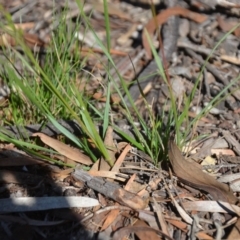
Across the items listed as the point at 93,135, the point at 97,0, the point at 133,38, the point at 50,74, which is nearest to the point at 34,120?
the point at 50,74

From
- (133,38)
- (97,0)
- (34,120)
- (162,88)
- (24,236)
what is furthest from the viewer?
(97,0)

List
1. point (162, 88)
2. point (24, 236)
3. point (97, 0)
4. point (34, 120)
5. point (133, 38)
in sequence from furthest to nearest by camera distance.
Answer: point (97, 0) → point (133, 38) → point (162, 88) → point (34, 120) → point (24, 236)

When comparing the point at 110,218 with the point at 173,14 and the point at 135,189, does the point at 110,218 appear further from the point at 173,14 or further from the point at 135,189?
the point at 173,14

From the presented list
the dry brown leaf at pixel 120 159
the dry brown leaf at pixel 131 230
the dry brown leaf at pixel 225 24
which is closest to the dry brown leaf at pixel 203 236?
the dry brown leaf at pixel 131 230

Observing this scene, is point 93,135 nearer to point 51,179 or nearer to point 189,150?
point 51,179

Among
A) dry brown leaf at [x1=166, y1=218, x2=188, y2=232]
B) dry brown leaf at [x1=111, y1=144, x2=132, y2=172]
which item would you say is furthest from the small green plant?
dry brown leaf at [x1=166, y1=218, x2=188, y2=232]

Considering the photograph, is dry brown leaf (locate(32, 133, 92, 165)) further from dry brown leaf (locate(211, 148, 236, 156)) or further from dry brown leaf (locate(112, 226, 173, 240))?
dry brown leaf (locate(211, 148, 236, 156))
